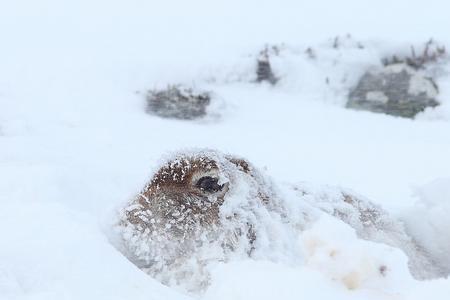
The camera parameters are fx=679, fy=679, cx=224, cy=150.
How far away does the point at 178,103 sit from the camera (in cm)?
846

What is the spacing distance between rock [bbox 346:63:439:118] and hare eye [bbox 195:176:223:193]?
596cm

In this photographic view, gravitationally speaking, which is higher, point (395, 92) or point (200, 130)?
point (395, 92)

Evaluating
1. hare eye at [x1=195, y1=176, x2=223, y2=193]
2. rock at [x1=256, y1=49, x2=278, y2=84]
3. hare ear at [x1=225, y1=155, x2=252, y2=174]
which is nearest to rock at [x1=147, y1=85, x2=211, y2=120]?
rock at [x1=256, y1=49, x2=278, y2=84]

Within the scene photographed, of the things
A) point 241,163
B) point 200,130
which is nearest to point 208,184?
point 241,163

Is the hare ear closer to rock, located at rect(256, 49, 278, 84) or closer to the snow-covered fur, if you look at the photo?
the snow-covered fur

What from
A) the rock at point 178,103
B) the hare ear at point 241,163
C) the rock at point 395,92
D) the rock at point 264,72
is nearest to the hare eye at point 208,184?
the hare ear at point 241,163

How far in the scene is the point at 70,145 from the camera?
6.10m

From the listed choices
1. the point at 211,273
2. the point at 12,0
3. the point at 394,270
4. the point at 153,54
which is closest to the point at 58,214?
the point at 211,273

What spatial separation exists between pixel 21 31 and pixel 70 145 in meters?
4.16

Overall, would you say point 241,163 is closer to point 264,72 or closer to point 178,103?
point 178,103

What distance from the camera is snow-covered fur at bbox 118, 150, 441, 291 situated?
326 centimetres

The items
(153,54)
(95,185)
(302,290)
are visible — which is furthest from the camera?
(153,54)

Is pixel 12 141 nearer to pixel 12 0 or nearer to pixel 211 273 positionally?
pixel 211 273

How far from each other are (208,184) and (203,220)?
20cm
